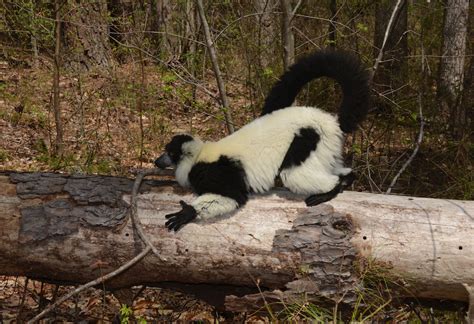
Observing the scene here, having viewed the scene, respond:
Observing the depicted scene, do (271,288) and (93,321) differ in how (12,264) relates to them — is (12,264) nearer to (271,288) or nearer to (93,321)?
(93,321)

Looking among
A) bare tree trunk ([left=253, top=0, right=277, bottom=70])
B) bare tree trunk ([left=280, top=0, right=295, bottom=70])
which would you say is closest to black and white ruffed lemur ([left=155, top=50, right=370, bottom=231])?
bare tree trunk ([left=280, top=0, right=295, bottom=70])

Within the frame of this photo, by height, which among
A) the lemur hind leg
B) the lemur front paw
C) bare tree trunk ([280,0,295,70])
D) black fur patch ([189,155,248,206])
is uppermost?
bare tree trunk ([280,0,295,70])

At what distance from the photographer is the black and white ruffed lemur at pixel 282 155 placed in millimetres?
3604

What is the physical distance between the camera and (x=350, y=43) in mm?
6766

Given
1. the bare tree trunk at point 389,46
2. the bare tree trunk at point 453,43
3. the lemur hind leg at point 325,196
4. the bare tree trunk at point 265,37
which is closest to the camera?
the lemur hind leg at point 325,196

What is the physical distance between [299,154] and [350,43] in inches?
141

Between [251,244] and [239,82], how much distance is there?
4572mm

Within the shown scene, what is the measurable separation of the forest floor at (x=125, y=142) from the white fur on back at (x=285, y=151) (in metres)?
1.18

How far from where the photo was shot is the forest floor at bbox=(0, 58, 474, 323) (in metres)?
4.39

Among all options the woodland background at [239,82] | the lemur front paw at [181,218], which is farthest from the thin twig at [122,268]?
the woodland background at [239,82]

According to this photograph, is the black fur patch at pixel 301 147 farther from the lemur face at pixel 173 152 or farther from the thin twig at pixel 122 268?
the thin twig at pixel 122 268

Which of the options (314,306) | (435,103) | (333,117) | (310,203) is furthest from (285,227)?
(435,103)

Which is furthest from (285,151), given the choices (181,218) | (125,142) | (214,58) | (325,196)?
(125,142)

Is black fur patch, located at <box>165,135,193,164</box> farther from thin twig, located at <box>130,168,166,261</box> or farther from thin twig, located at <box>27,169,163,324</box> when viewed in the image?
thin twig, located at <box>27,169,163,324</box>
